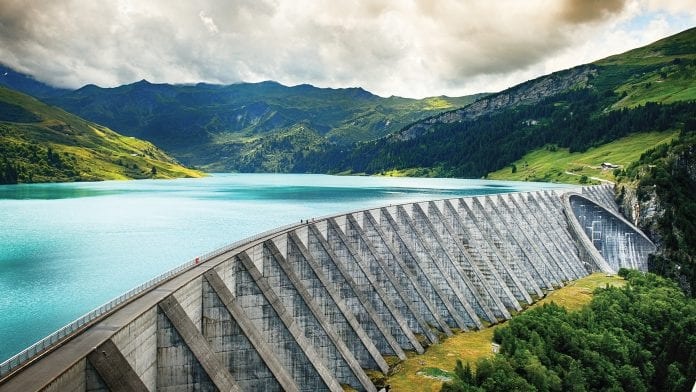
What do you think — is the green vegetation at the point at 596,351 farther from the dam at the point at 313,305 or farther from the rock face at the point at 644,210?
the rock face at the point at 644,210

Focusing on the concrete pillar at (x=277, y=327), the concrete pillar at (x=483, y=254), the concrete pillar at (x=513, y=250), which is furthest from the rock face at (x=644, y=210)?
the concrete pillar at (x=277, y=327)

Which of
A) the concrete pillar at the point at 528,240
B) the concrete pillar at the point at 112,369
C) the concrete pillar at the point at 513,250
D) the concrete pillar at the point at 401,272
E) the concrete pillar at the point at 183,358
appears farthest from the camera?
the concrete pillar at the point at 528,240

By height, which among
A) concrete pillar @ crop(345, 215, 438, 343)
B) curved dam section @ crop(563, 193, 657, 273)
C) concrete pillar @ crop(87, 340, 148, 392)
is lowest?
curved dam section @ crop(563, 193, 657, 273)

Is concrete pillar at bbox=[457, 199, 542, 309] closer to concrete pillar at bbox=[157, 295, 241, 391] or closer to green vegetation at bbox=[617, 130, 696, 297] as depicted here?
concrete pillar at bbox=[157, 295, 241, 391]

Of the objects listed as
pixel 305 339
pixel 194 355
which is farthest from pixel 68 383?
pixel 305 339

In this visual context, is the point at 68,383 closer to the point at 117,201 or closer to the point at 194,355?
the point at 194,355

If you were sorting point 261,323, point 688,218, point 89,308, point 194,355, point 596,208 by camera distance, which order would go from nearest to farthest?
point 194,355, point 261,323, point 89,308, point 596,208, point 688,218

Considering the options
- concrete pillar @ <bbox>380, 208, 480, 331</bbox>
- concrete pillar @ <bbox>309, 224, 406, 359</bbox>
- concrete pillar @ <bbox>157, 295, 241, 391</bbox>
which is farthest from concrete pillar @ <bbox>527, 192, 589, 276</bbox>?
concrete pillar @ <bbox>157, 295, 241, 391</bbox>
